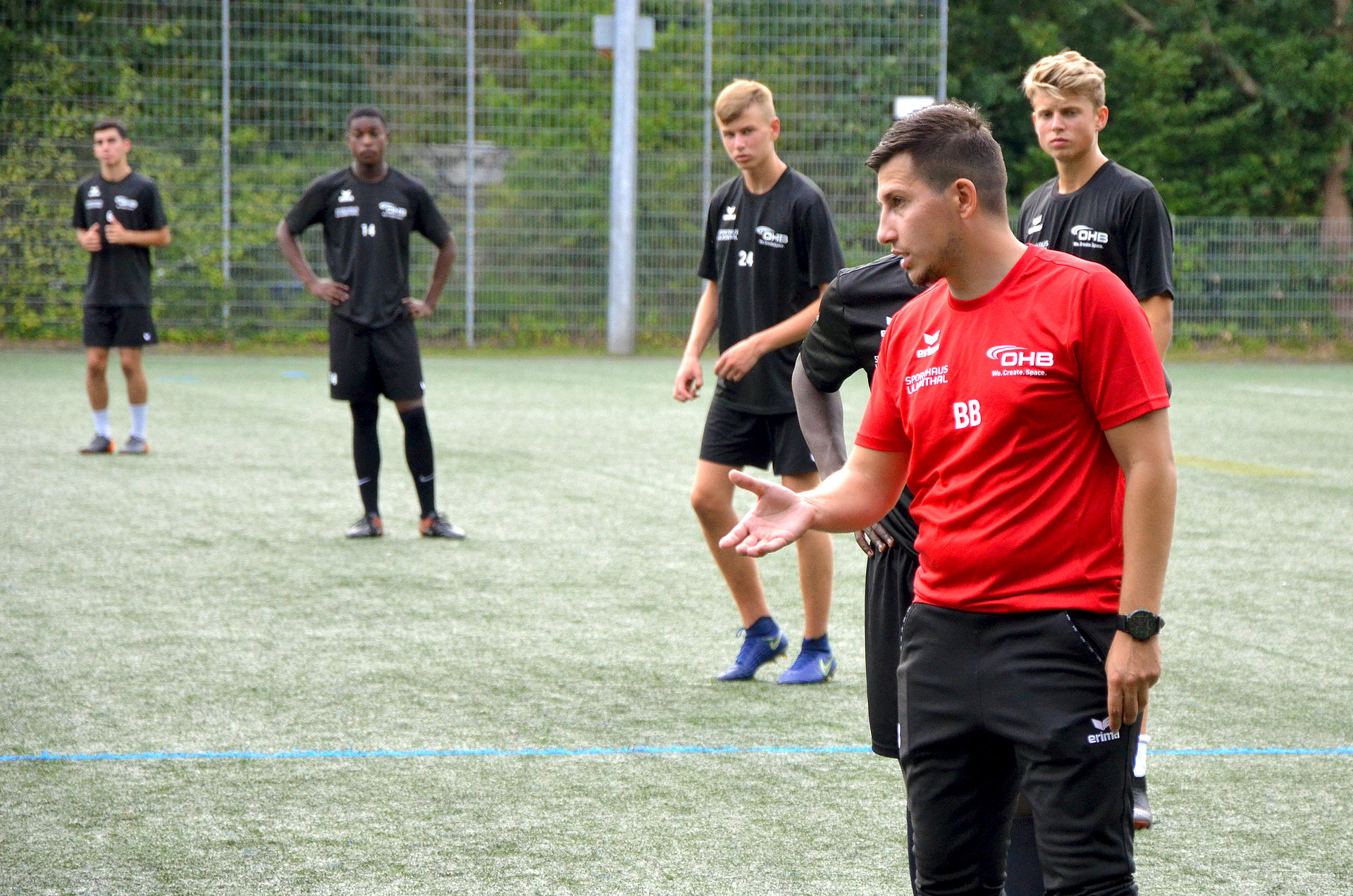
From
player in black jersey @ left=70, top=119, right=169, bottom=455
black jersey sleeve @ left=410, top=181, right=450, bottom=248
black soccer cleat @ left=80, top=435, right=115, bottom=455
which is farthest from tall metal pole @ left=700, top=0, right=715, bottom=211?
black jersey sleeve @ left=410, top=181, right=450, bottom=248

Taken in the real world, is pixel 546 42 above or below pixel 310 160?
above

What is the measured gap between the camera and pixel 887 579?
321 centimetres

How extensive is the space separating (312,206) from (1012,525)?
6.33 meters

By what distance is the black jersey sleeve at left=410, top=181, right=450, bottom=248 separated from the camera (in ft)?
27.0

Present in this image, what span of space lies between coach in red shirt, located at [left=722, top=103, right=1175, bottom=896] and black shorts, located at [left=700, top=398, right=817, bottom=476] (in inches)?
101

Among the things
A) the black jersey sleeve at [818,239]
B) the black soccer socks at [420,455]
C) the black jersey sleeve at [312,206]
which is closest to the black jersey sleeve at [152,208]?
the black jersey sleeve at [312,206]

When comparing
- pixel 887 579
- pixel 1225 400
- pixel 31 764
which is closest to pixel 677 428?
pixel 1225 400

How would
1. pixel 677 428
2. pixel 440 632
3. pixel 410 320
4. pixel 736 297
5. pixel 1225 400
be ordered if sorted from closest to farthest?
pixel 736 297
pixel 440 632
pixel 410 320
pixel 677 428
pixel 1225 400

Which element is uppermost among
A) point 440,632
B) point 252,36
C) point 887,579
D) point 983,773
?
point 252,36

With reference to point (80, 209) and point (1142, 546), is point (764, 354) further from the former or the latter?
point (80, 209)

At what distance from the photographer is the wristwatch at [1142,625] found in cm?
236

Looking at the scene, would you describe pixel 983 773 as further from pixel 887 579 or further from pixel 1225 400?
pixel 1225 400

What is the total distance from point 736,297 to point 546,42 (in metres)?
16.6

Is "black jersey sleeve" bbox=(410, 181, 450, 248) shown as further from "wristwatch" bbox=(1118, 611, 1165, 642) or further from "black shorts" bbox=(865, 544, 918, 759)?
"wristwatch" bbox=(1118, 611, 1165, 642)
